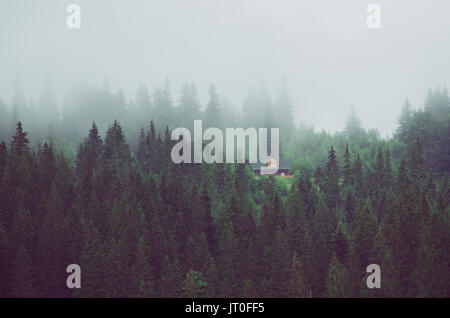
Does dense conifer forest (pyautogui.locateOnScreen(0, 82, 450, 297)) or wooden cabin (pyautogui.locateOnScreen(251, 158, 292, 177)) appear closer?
dense conifer forest (pyautogui.locateOnScreen(0, 82, 450, 297))

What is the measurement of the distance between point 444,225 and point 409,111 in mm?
75630

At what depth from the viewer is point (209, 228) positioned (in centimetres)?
7844

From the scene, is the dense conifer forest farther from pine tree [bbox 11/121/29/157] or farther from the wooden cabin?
the wooden cabin

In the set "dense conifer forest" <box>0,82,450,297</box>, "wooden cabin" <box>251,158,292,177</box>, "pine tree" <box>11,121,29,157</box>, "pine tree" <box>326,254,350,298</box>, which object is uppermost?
"pine tree" <box>11,121,29,157</box>

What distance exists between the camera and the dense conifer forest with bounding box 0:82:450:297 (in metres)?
61.7

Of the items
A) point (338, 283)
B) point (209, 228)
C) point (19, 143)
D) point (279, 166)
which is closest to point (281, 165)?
point (279, 166)

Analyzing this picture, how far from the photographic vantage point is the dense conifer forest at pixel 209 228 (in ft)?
202

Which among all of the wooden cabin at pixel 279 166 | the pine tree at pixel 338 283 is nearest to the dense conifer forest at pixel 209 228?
the pine tree at pixel 338 283

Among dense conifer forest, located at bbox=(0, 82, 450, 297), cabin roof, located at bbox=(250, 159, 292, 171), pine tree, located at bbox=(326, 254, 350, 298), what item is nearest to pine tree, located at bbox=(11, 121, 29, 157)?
dense conifer forest, located at bbox=(0, 82, 450, 297)

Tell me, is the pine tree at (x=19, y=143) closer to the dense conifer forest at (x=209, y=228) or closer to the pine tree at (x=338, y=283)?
the dense conifer forest at (x=209, y=228)

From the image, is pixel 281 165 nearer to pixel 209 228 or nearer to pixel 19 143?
pixel 209 228

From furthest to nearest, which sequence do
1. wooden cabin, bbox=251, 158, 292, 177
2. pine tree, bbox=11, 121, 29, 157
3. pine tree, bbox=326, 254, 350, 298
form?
1. wooden cabin, bbox=251, 158, 292, 177
2. pine tree, bbox=11, 121, 29, 157
3. pine tree, bbox=326, 254, 350, 298

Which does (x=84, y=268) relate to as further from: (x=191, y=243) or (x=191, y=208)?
(x=191, y=208)
